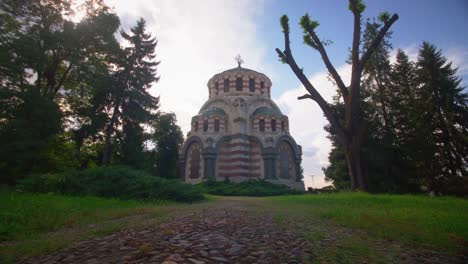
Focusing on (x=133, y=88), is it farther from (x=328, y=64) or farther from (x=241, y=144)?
(x=328, y=64)

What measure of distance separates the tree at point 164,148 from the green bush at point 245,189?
8.47 m

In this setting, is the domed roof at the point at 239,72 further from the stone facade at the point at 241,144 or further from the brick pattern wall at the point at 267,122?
the brick pattern wall at the point at 267,122

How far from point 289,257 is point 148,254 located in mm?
1707

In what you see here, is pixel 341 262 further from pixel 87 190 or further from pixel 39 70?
pixel 39 70

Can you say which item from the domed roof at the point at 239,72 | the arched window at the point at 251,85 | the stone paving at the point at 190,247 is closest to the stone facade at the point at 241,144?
the arched window at the point at 251,85

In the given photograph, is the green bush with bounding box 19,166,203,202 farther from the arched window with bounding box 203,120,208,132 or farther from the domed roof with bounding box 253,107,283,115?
the domed roof with bounding box 253,107,283,115

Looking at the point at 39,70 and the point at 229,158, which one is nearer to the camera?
the point at 39,70

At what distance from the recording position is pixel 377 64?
20469 mm

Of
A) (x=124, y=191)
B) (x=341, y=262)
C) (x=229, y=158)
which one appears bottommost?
(x=341, y=262)

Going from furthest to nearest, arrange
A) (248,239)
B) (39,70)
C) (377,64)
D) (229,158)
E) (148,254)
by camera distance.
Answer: (229,158) < (377,64) < (39,70) < (248,239) < (148,254)

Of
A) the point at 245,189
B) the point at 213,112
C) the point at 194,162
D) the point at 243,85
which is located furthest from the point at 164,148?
the point at 245,189

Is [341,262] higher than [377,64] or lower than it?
lower

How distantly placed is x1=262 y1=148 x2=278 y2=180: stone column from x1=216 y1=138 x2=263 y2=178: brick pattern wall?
0.65 m

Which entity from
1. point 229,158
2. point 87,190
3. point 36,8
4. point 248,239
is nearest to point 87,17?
point 36,8
